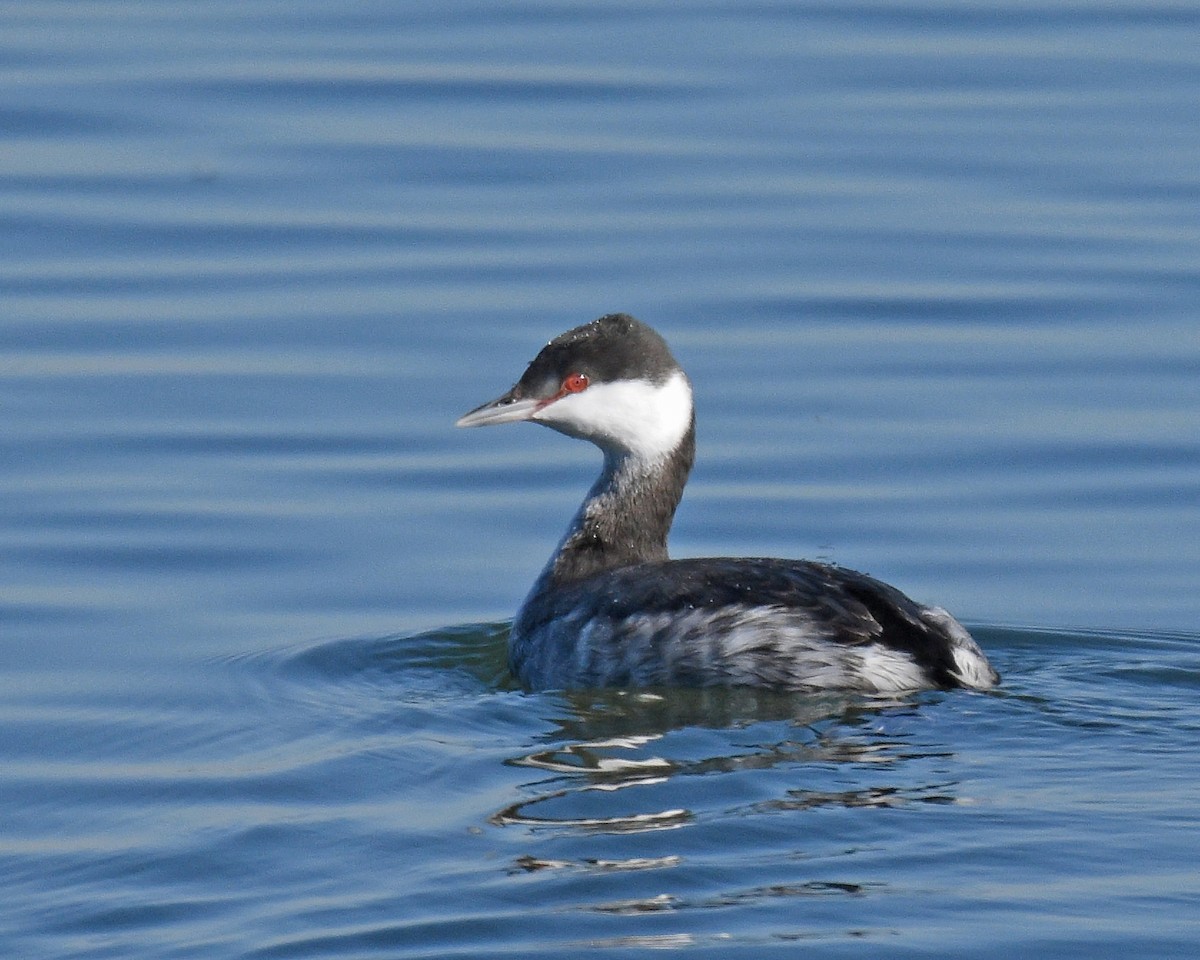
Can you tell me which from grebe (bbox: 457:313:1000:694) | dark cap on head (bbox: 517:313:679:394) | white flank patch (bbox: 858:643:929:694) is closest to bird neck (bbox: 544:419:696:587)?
grebe (bbox: 457:313:1000:694)

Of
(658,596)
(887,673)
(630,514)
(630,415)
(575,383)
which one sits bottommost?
(887,673)

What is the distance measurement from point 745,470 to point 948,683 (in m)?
2.93

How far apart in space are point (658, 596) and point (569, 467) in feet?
9.36

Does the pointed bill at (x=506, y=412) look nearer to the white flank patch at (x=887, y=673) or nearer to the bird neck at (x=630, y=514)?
the bird neck at (x=630, y=514)

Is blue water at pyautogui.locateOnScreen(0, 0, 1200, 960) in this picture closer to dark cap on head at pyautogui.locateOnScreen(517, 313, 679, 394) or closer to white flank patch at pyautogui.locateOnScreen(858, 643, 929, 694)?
white flank patch at pyautogui.locateOnScreen(858, 643, 929, 694)

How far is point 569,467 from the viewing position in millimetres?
11789

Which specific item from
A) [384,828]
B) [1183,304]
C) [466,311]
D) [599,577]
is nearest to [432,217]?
[466,311]

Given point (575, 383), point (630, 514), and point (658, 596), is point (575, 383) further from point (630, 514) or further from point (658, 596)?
point (658, 596)

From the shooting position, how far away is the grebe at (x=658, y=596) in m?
8.67

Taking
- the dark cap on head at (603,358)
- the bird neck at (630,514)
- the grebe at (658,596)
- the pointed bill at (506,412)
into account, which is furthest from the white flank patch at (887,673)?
the pointed bill at (506,412)

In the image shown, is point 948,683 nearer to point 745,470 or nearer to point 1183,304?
point 745,470

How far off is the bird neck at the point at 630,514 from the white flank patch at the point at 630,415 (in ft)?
0.15

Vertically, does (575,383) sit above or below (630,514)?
above

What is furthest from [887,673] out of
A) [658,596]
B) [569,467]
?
[569,467]
